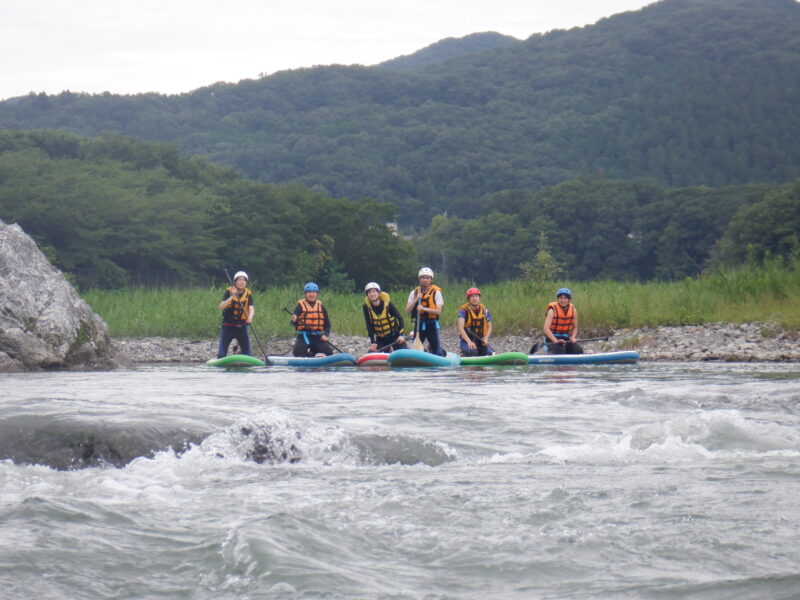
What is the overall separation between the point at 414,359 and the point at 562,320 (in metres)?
2.71

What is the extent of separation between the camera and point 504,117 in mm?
106250

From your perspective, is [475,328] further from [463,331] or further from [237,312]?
[237,312]

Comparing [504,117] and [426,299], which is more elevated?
[504,117]

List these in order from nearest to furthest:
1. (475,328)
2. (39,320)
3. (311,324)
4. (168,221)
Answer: (39,320), (475,328), (311,324), (168,221)

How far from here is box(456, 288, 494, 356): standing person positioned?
1508 cm

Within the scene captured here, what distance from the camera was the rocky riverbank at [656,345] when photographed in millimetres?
16891

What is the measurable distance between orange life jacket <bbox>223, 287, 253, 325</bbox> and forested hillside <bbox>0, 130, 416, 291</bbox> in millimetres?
25549

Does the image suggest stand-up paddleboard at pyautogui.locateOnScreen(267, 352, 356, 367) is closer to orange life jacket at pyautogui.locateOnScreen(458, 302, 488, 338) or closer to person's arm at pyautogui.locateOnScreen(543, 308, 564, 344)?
orange life jacket at pyautogui.locateOnScreen(458, 302, 488, 338)

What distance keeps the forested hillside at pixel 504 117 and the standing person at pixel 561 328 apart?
7139 cm

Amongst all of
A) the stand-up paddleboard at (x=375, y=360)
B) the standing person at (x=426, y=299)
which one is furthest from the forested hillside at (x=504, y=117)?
the stand-up paddleboard at (x=375, y=360)

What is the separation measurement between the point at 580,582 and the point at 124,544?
181 centimetres

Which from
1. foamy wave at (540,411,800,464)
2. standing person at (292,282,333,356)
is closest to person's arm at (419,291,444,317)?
standing person at (292,282,333,356)

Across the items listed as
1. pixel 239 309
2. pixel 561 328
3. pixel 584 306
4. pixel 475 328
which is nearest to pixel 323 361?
pixel 239 309

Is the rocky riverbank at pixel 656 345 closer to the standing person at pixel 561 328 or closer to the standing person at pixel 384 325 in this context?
the standing person at pixel 561 328
